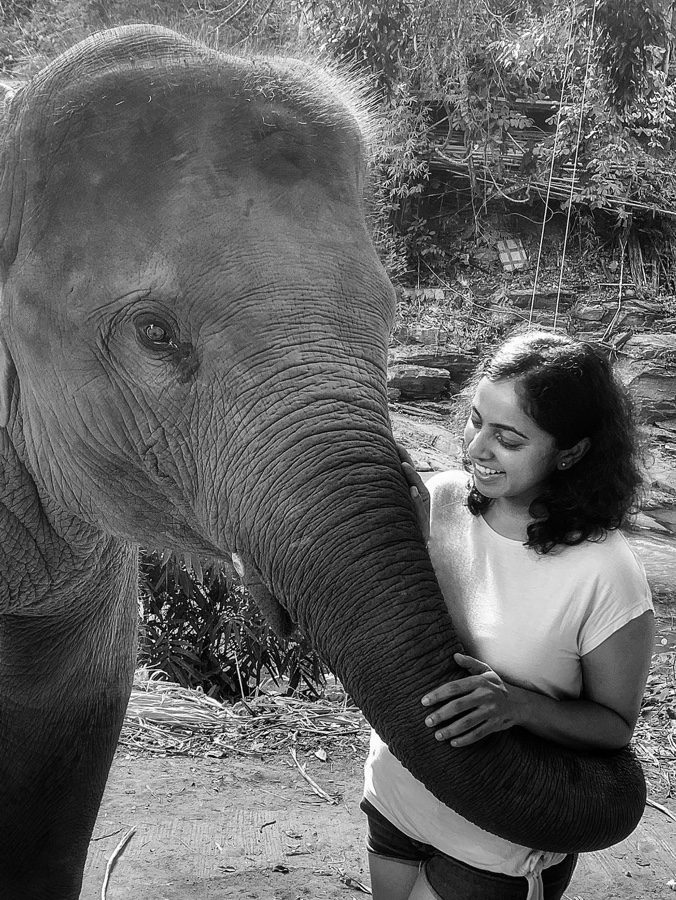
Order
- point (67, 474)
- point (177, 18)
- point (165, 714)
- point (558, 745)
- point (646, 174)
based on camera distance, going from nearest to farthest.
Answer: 1. point (558, 745)
2. point (67, 474)
3. point (177, 18)
4. point (165, 714)
5. point (646, 174)

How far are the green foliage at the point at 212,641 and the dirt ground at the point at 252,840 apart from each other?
155cm

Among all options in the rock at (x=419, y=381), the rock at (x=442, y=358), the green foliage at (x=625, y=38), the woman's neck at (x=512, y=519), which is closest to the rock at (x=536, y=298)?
the rock at (x=442, y=358)

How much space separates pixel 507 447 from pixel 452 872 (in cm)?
81

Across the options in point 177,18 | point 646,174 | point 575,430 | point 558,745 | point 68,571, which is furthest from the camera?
point 646,174

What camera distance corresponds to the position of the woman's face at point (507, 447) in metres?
1.72

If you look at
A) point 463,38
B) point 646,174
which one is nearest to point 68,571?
point 463,38

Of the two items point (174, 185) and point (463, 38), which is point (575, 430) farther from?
point (463, 38)

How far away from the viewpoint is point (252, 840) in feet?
11.2

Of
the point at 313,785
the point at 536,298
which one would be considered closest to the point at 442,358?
the point at 536,298

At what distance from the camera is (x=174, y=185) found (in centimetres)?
163

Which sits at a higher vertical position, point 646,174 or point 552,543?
point 552,543

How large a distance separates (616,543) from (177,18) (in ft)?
4.28

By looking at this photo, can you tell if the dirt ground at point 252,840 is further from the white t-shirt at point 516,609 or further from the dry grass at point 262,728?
the white t-shirt at point 516,609

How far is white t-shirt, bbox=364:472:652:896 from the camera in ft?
5.65
